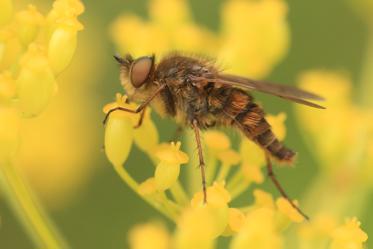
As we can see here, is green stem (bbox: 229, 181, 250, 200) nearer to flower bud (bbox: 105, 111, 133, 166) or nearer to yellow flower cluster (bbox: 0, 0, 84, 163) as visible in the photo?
flower bud (bbox: 105, 111, 133, 166)

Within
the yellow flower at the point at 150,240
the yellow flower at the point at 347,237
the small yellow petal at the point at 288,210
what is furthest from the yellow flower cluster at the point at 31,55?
the yellow flower at the point at 347,237

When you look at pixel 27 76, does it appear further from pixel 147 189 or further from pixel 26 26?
pixel 147 189

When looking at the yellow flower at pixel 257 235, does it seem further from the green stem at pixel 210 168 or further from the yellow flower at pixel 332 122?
the yellow flower at pixel 332 122

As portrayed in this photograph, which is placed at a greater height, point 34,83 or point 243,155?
point 34,83

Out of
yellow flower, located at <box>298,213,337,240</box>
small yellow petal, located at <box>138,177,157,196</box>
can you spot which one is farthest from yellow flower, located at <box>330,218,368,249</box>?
small yellow petal, located at <box>138,177,157,196</box>

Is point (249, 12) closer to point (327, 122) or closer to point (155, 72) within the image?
point (327, 122)

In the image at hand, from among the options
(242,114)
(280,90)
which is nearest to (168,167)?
(280,90)

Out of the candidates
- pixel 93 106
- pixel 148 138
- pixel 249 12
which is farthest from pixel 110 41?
pixel 148 138
